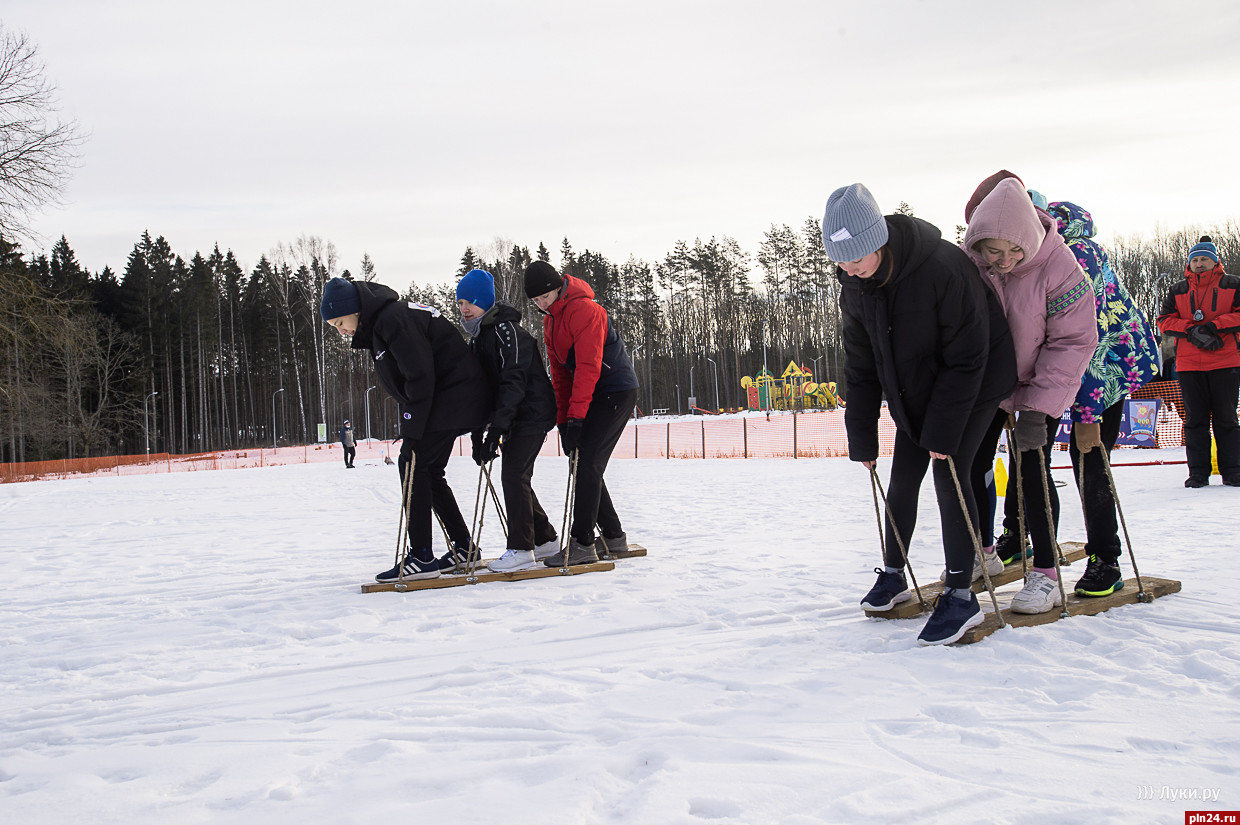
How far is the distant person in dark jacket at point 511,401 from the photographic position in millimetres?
4637

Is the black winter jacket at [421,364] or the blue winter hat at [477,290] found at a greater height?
the blue winter hat at [477,290]

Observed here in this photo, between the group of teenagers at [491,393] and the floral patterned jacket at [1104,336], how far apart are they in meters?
2.32

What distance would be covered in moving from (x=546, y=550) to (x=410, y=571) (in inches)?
34.8

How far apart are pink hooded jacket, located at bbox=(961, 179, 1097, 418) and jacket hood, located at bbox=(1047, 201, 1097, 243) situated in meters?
0.40

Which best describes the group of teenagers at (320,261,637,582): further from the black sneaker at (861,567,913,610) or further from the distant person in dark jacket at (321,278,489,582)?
the black sneaker at (861,567,913,610)

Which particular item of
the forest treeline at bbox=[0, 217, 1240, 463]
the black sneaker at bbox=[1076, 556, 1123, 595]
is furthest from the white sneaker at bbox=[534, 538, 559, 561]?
the forest treeline at bbox=[0, 217, 1240, 463]

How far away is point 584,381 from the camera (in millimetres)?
4691

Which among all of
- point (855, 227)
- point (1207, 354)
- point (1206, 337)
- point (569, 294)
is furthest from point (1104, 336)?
point (1207, 354)

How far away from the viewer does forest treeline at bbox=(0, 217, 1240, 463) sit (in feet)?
144

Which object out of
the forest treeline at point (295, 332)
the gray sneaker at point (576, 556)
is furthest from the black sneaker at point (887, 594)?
the forest treeline at point (295, 332)

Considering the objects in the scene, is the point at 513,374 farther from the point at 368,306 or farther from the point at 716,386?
the point at 716,386

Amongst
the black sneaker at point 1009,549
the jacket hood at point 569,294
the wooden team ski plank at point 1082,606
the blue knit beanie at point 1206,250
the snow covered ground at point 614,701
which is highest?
the blue knit beanie at point 1206,250

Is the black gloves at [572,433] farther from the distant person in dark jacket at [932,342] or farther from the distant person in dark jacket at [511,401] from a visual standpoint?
the distant person in dark jacket at [932,342]

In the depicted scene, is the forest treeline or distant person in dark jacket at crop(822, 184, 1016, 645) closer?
distant person in dark jacket at crop(822, 184, 1016, 645)
